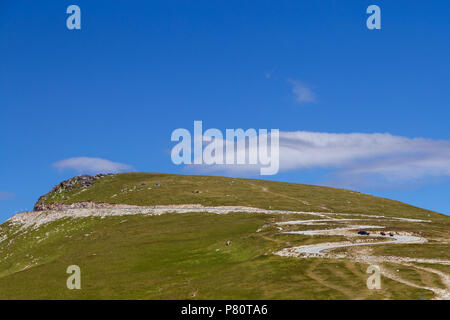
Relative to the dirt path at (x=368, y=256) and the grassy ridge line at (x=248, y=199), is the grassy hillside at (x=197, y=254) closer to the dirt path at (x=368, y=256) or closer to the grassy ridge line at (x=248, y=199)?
the grassy ridge line at (x=248, y=199)

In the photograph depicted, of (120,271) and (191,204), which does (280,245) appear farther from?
(191,204)

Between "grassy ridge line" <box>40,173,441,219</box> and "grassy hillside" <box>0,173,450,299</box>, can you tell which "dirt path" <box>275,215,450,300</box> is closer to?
"grassy hillside" <box>0,173,450,299</box>

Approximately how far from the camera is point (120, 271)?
339 feet

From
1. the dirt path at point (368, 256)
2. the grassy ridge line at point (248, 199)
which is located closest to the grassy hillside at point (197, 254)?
the grassy ridge line at point (248, 199)

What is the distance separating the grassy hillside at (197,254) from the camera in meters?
74.4

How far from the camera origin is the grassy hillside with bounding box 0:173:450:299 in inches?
2931

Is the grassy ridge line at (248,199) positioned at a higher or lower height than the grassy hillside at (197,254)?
higher

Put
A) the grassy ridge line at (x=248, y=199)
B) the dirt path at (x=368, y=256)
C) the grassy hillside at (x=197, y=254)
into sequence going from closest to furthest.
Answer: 1. the dirt path at (x=368, y=256)
2. the grassy hillside at (x=197, y=254)
3. the grassy ridge line at (x=248, y=199)

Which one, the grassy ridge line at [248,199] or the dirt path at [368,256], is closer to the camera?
the dirt path at [368,256]

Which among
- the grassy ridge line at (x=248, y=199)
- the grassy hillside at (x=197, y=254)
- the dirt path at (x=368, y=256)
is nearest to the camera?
the dirt path at (x=368, y=256)

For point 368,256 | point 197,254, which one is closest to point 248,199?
point 197,254

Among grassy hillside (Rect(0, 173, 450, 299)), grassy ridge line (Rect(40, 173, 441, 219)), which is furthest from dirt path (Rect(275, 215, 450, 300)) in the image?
grassy ridge line (Rect(40, 173, 441, 219))

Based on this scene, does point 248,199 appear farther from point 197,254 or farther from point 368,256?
point 368,256
